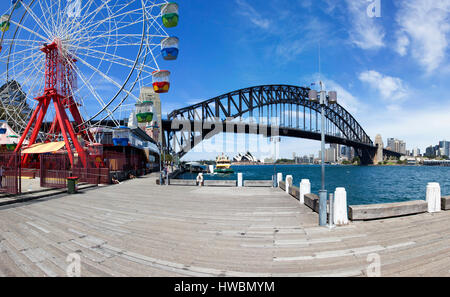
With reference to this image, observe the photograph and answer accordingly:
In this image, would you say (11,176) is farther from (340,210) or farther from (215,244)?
(340,210)

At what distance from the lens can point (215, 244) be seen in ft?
19.8

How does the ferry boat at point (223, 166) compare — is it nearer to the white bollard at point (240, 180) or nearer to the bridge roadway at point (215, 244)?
the white bollard at point (240, 180)

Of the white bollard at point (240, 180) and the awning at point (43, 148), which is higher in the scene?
the awning at point (43, 148)

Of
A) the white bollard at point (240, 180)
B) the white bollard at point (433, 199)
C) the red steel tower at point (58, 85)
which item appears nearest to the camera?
the white bollard at point (433, 199)

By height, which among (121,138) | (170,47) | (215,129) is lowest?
(121,138)

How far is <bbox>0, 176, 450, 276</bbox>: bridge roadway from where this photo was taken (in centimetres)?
466

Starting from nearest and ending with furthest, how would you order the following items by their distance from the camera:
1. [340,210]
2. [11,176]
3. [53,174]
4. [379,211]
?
[340,210]
[379,211]
[11,176]
[53,174]

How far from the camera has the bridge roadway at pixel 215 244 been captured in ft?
15.3

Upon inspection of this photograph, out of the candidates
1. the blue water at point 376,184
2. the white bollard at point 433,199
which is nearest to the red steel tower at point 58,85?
the white bollard at point 433,199

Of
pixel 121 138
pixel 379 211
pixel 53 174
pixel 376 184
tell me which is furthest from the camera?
pixel 376 184

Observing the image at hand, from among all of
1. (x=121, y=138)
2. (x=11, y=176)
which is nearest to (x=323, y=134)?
(x=11, y=176)

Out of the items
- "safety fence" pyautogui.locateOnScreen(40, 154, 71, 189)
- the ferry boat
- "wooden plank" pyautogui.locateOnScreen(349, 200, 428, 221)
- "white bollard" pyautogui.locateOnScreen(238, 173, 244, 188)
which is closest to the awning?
"safety fence" pyautogui.locateOnScreen(40, 154, 71, 189)

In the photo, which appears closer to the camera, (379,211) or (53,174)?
(379,211)
